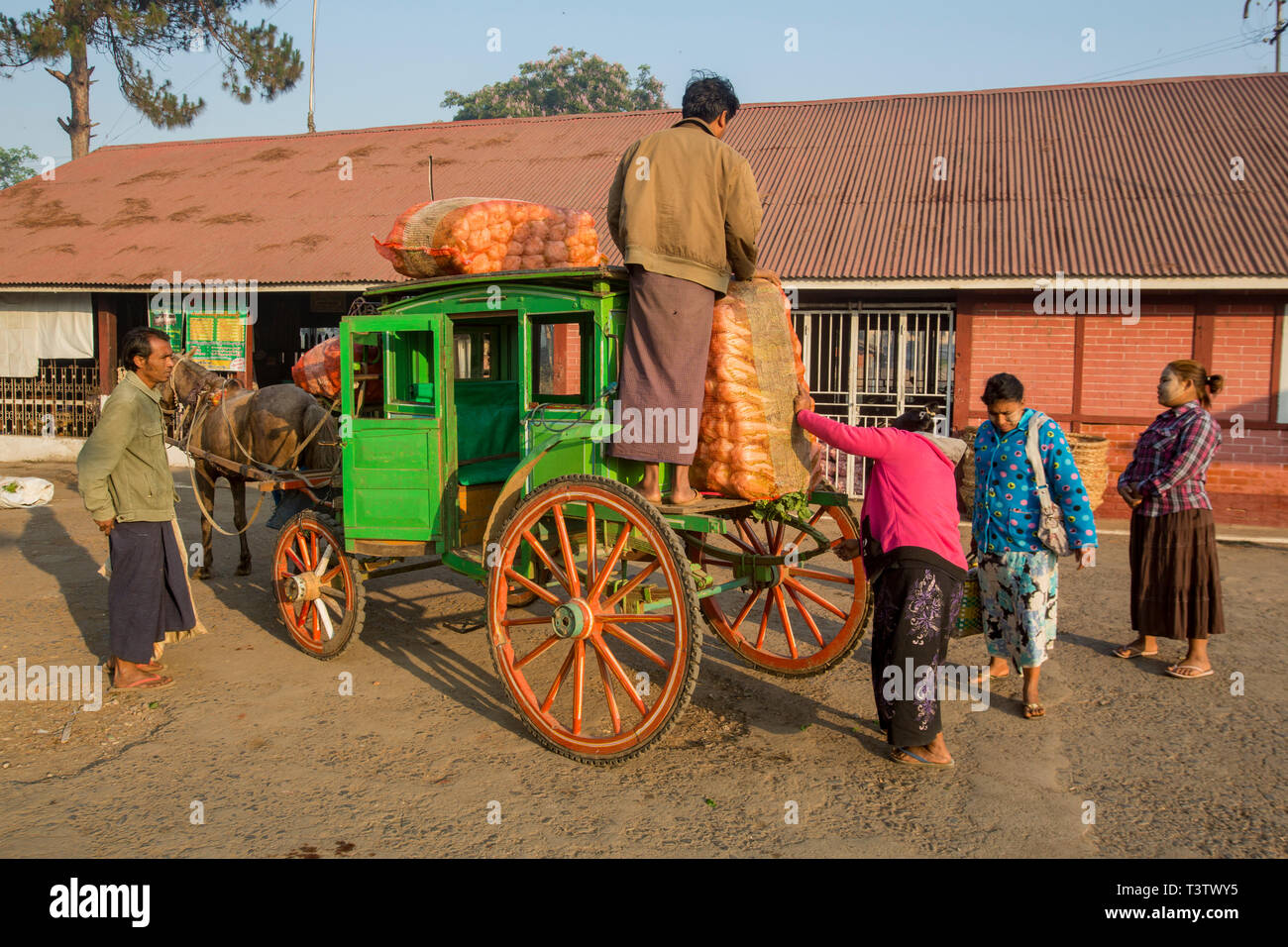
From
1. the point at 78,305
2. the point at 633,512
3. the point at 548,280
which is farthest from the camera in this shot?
the point at 78,305

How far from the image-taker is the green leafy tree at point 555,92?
39.5m

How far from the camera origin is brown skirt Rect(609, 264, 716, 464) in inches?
158

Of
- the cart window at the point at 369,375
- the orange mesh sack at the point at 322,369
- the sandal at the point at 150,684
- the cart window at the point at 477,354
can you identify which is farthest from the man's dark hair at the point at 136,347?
the sandal at the point at 150,684

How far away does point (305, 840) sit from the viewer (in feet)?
11.5

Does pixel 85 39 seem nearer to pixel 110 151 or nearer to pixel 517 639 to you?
pixel 110 151

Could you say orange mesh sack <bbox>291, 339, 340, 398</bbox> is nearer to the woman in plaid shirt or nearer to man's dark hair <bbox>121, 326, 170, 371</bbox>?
man's dark hair <bbox>121, 326, 170, 371</bbox>

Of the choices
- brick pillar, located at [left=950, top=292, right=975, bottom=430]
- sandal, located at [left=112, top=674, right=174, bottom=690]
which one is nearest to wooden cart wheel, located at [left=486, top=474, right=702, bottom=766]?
sandal, located at [left=112, top=674, right=174, bottom=690]

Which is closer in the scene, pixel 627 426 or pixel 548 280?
pixel 627 426

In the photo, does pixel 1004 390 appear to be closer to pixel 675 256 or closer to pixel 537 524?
pixel 675 256

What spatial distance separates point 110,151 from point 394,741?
21.6 m

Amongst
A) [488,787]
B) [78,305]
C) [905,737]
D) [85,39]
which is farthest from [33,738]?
[85,39]

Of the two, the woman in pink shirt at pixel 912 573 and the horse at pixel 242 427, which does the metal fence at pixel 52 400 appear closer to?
the horse at pixel 242 427

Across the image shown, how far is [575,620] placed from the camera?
4.05 m

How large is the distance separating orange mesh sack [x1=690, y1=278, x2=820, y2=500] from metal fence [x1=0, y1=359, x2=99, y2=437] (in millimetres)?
15830
